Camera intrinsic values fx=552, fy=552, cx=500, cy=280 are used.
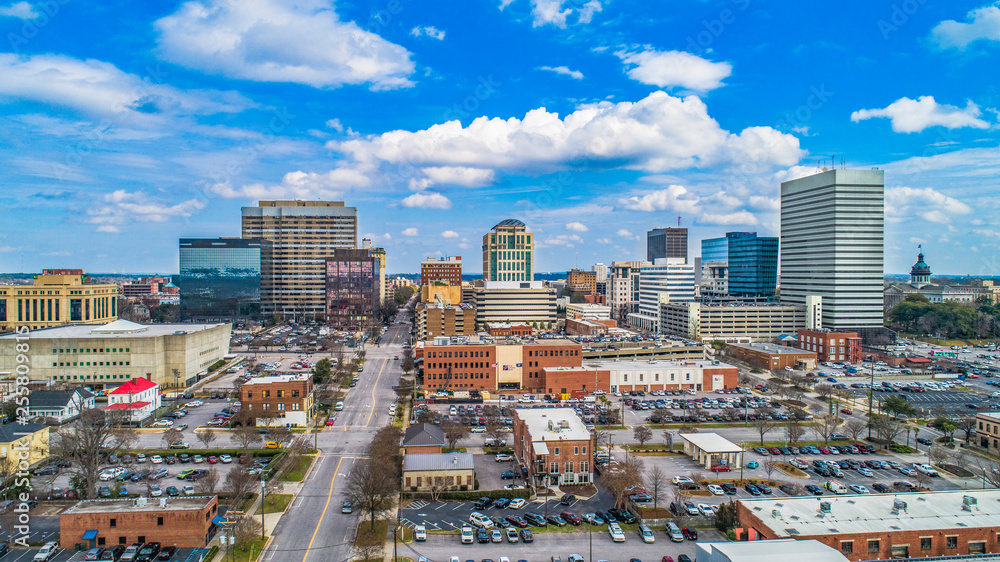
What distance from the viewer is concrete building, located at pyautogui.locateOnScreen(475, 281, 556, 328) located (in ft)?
311

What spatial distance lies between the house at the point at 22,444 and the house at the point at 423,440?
20825mm

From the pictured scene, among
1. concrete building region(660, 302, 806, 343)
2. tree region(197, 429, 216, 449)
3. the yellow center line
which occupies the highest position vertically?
concrete building region(660, 302, 806, 343)

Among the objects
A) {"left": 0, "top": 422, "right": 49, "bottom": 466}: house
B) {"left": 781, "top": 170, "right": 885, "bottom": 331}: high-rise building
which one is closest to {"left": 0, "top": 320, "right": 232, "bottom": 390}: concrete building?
{"left": 0, "top": 422, "right": 49, "bottom": 466}: house

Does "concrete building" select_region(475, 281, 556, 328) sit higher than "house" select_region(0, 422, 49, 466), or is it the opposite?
"concrete building" select_region(475, 281, 556, 328)

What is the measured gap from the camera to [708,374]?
56250 mm

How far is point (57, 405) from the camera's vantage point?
41.6 metres

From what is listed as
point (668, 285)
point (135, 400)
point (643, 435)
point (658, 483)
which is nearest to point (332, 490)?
point (658, 483)

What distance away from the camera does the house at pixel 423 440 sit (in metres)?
33.0

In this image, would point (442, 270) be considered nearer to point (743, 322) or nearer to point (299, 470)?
point (743, 322)

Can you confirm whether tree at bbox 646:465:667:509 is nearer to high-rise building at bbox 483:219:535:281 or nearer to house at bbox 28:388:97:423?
house at bbox 28:388:97:423

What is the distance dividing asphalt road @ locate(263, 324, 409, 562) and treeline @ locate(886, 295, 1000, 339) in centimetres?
8878

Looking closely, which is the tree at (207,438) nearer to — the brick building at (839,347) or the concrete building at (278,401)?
the concrete building at (278,401)

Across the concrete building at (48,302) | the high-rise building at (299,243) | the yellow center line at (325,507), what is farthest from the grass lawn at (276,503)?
the high-rise building at (299,243)

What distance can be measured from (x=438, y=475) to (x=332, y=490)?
5674mm
